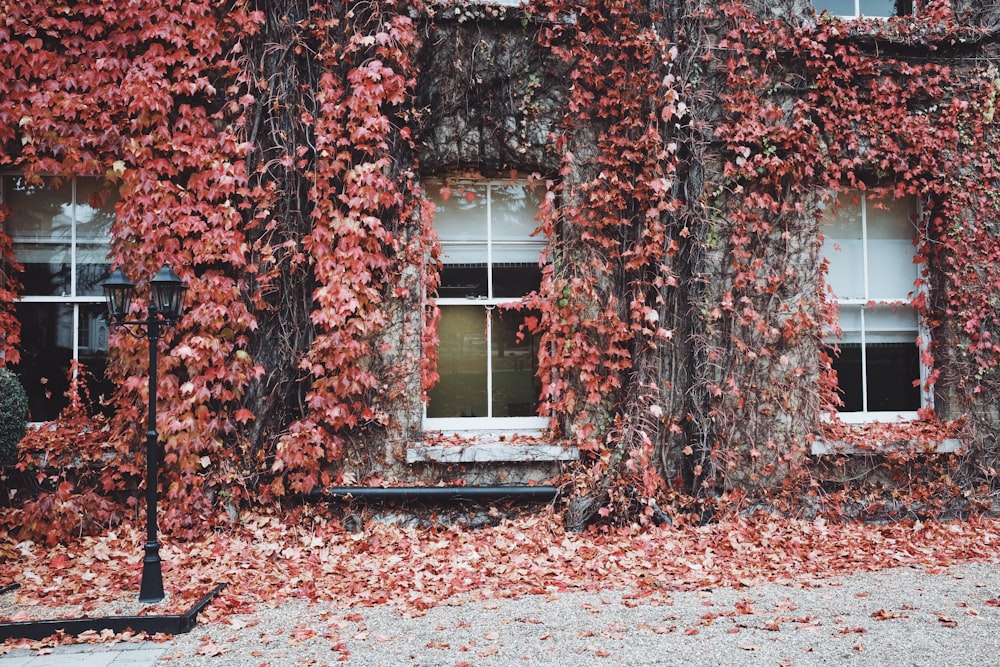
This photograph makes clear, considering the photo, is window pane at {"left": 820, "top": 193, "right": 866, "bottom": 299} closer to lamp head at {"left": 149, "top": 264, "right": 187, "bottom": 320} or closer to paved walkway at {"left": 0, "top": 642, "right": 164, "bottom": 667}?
lamp head at {"left": 149, "top": 264, "right": 187, "bottom": 320}

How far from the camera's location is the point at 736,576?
5.67 meters

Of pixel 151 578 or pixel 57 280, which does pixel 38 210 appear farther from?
pixel 151 578

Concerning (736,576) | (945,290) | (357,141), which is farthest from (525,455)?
(945,290)

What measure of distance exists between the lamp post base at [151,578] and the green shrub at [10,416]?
1745mm

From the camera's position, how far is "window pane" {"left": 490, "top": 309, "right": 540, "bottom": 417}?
24.0 feet

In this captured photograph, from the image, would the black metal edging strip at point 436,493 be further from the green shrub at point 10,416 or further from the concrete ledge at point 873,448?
the concrete ledge at point 873,448

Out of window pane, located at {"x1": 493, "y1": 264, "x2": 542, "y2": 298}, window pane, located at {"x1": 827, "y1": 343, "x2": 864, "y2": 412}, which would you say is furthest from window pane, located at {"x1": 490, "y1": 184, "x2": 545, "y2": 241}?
window pane, located at {"x1": 827, "y1": 343, "x2": 864, "y2": 412}

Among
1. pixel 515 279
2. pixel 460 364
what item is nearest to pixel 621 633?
pixel 460 364

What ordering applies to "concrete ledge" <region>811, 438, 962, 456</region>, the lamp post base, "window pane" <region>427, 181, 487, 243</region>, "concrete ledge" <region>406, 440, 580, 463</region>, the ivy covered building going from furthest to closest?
1. "window pane" <region>427, 181, 487, 243</region>
2. "concrete ledge" <region>811, 438, 962, 456</region>
3. "concrete ledge" <region>406, 440, 580, 463</region>
4. the ivy covered building
5. the lamp post base

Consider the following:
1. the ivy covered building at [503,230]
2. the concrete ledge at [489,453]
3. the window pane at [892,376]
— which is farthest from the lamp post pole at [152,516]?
the window pane at [892,376]

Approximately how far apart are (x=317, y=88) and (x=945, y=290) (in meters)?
6.58

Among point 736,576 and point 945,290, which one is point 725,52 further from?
point 736,576

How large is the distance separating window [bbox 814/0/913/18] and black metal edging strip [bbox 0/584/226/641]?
320 inches

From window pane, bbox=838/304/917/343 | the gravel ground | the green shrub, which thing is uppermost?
window pane, bbox=838/304/917/343
